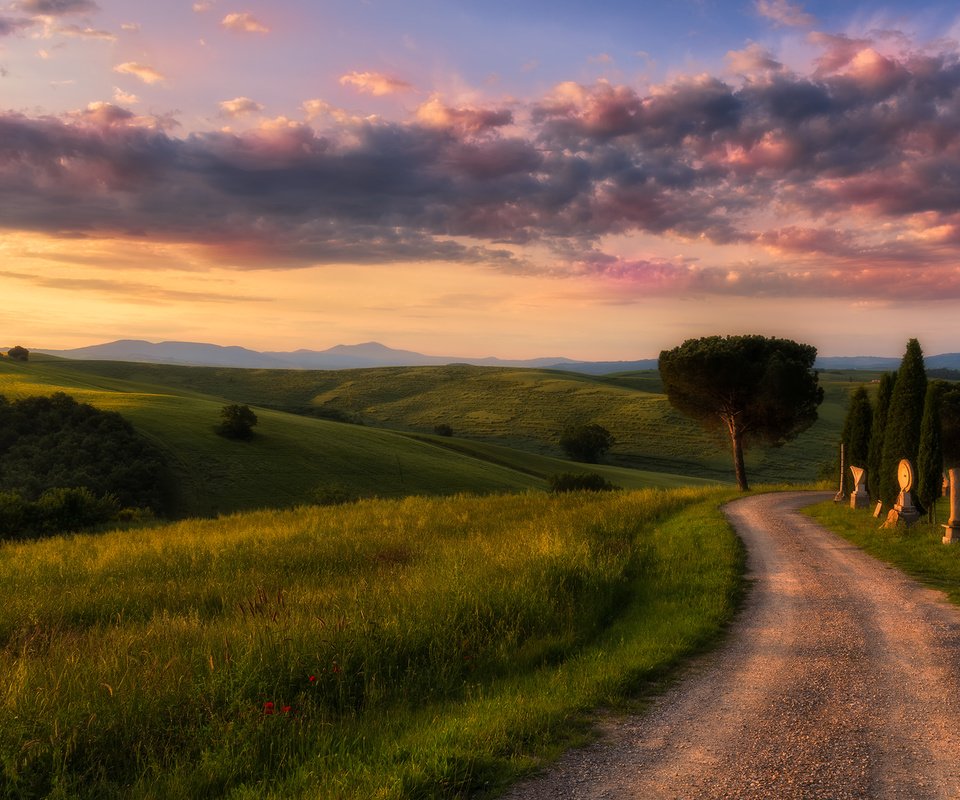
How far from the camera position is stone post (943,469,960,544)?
53.6ft

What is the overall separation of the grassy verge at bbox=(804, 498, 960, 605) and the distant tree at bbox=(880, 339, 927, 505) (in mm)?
1592

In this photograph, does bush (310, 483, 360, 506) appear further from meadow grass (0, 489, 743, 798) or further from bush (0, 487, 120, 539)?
meadow grass (0, 489, 743, 798)

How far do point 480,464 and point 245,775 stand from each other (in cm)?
5775

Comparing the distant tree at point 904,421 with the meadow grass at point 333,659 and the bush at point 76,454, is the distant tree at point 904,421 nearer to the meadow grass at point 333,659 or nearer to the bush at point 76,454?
the meadow grass at point 333,659

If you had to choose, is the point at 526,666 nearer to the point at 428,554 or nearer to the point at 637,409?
the point at 428,554

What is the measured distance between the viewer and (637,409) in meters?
111

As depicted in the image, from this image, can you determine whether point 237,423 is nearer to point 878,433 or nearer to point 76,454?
point 76,454

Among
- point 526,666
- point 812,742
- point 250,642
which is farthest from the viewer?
point 526,666

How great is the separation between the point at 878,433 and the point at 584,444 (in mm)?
60729

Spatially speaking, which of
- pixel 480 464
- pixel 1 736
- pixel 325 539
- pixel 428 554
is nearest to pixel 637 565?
pixel 428 554

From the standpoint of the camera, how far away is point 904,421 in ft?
74.0

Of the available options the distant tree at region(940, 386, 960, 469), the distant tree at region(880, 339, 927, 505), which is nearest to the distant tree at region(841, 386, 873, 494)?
the distant tree at region(880, 339, 927, 505)

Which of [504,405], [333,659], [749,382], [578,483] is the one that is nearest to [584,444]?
[578,483]

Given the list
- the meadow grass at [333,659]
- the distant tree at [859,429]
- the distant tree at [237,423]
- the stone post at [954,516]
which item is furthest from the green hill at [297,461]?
the stone post at [954,516]
